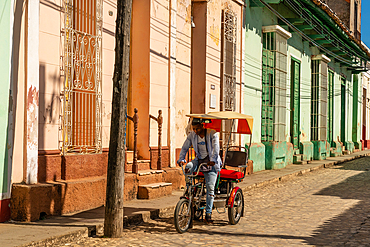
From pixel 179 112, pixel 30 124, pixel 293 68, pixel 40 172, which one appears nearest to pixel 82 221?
pixel 40 172

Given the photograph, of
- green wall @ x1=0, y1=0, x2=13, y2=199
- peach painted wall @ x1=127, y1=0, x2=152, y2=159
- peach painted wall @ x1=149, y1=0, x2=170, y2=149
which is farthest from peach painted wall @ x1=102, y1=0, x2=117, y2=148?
green wall @ x1=0, y1=0, x2=13, y2=199

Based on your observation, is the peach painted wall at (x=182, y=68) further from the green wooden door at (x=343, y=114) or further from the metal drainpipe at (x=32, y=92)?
the green wooden door at (x=343, y=114)

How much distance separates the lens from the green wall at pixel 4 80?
267 inches

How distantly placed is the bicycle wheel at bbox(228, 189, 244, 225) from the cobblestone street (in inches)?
4.0

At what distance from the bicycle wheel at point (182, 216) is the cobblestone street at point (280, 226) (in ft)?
0.33

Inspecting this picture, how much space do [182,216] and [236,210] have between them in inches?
52.2

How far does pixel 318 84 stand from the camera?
23.8m

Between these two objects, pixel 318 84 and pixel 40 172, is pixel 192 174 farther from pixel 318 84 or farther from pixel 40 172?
pixel 318 84

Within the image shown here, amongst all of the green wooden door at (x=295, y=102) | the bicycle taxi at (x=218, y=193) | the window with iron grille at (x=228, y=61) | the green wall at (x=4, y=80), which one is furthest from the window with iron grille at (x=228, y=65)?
the green wall at (x=4, y=80)

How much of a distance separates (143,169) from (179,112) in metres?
2.36

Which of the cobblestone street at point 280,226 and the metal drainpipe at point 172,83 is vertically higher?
the metal drainpipe at point 172,83

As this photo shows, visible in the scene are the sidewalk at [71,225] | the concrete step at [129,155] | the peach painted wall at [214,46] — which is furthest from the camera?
the peach painted wall at [214,46]

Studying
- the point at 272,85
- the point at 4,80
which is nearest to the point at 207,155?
the point at 4,80

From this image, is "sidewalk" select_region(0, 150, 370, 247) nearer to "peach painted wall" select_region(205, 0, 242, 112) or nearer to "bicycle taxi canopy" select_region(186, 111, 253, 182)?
"bicycle taxi canopy" select_region(186, 111, 253, 182)
